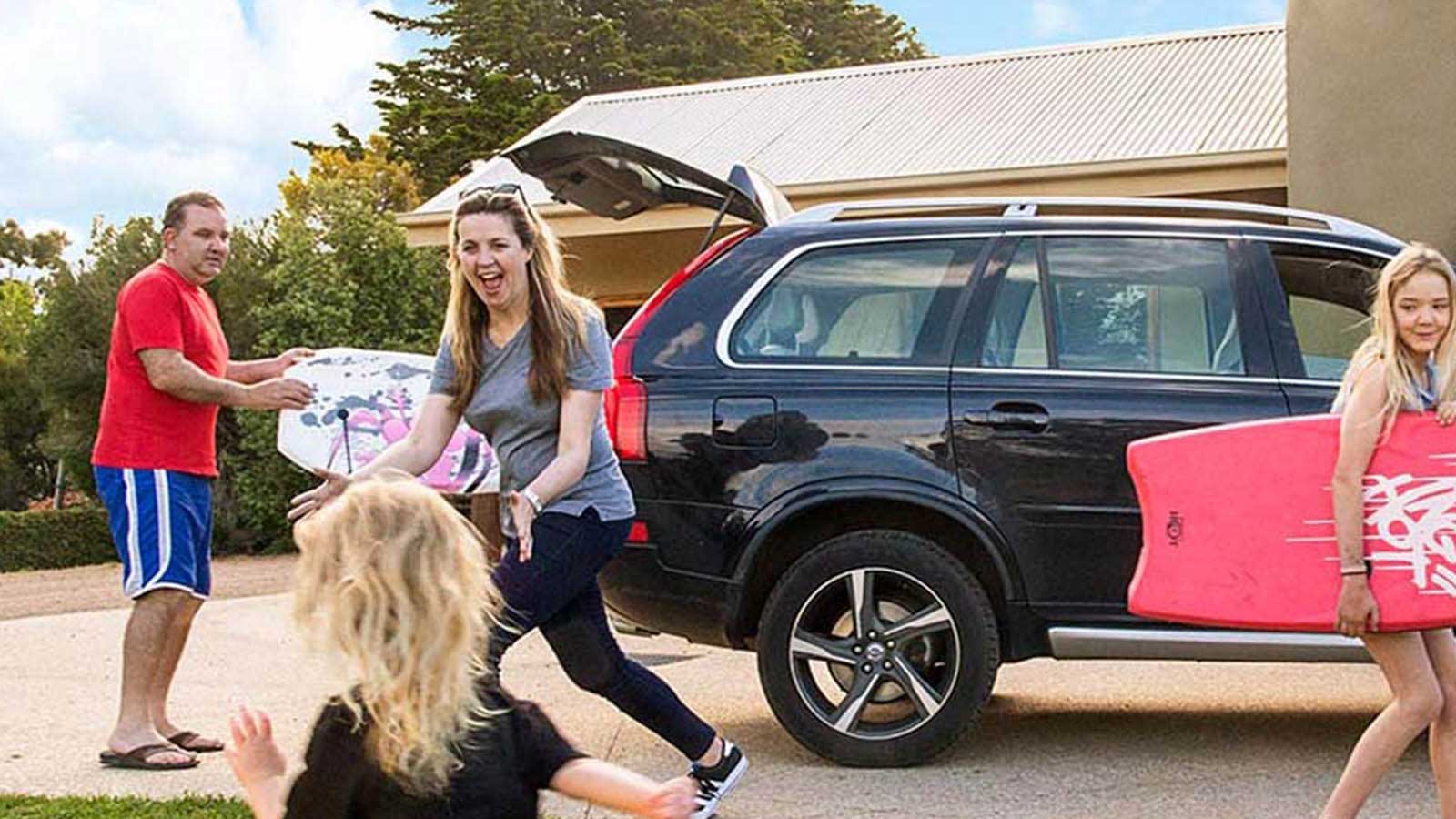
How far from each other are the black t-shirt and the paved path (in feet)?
5.63

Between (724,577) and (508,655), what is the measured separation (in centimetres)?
354

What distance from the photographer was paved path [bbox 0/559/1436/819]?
578 cm

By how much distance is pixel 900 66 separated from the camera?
19484 millimetres

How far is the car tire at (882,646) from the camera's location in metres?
6.06

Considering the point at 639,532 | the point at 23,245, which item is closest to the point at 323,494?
the point at 639,532

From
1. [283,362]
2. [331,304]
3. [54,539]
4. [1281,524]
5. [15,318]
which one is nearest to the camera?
[1281,524]

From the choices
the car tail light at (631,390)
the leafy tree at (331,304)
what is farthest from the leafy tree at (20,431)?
the car tail light at (631,390)

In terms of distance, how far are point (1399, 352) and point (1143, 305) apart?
1613 millimetres

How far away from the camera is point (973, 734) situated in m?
6.86

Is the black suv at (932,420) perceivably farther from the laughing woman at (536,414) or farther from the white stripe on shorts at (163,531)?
the white stripe on shorts at (163,531)

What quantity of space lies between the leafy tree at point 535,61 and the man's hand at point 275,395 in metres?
30.6

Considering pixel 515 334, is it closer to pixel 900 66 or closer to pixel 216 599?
pixel 216 599

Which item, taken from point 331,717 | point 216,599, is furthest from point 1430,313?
point 216,599

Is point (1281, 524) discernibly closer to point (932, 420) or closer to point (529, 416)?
point (932, 420)
